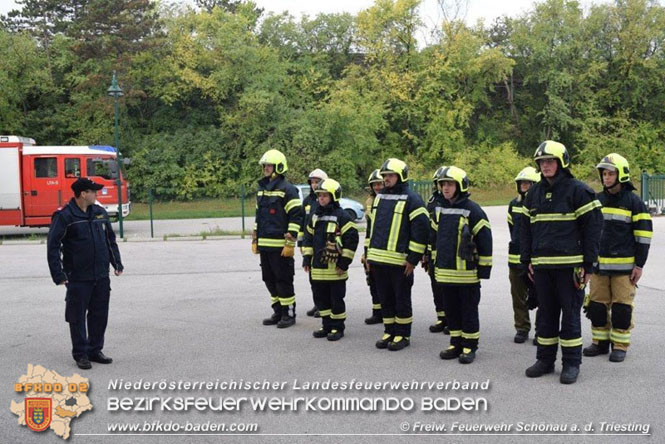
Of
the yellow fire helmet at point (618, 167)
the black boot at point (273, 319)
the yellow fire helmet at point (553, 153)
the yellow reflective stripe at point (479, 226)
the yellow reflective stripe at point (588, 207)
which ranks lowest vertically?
the black boot at point (273, 319)

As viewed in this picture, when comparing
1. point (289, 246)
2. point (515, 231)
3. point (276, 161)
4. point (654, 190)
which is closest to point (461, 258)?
point (515, 231)

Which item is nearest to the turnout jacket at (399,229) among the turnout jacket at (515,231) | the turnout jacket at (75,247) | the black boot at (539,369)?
the turnout jacket at (515,231)

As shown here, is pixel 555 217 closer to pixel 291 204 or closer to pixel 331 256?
pixel 331 256

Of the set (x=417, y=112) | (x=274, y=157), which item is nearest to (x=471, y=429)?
(x=274, y=157)

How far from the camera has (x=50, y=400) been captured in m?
5.38

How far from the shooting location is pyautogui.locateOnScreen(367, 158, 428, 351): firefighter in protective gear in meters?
6.87

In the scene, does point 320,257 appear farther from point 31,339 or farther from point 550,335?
point 31,339

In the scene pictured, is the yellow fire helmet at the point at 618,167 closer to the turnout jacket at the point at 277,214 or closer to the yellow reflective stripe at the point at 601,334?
the yellow reflective stripe at the point at 601,334

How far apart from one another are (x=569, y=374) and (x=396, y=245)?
2147mm

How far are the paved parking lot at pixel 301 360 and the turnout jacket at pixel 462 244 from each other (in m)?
0.87

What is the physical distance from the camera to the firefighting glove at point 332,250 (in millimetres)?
7395

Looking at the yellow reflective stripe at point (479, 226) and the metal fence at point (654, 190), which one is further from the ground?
the yellow reflective stripe at point (479, 226)

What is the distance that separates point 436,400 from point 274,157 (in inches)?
155

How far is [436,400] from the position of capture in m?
5.34
